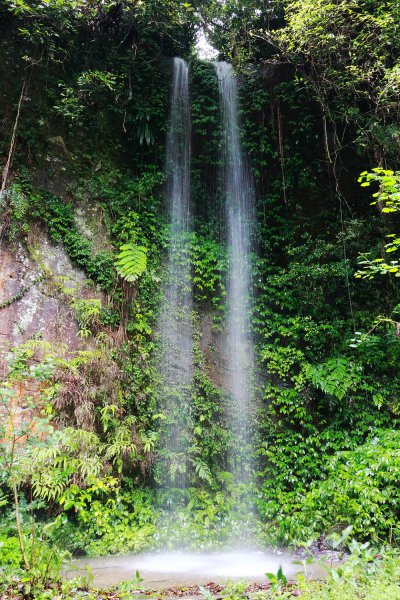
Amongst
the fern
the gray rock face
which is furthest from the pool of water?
the fern

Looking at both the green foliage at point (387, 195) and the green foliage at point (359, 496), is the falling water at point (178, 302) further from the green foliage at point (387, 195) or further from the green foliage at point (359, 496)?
the green foliage at point (387, 195)

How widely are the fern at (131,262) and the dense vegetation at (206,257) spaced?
0.04 meters

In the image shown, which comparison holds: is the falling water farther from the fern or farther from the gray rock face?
the gray rock face

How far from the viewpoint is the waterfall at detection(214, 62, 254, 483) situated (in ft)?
22.2

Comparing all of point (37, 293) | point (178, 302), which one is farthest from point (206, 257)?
point (37, 293)

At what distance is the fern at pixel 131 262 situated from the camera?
261 inches

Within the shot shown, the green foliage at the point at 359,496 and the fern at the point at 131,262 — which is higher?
the fern at the point at 131,262

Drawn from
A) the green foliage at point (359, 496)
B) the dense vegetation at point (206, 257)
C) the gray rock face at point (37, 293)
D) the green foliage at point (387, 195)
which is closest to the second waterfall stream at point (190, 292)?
the dense vegetation at point (206, 257)

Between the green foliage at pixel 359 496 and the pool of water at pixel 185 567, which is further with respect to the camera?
the green foliage at pixel 359 496

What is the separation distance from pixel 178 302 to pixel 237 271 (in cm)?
132

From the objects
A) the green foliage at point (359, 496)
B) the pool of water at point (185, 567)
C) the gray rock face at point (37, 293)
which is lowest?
the pool of water at point (185, 567)

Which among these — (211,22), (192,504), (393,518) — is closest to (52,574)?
(192,504)

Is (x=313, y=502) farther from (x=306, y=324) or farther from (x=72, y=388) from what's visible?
(x=72, y=388)

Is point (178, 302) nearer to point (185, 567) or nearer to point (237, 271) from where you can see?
point (237, 271)
